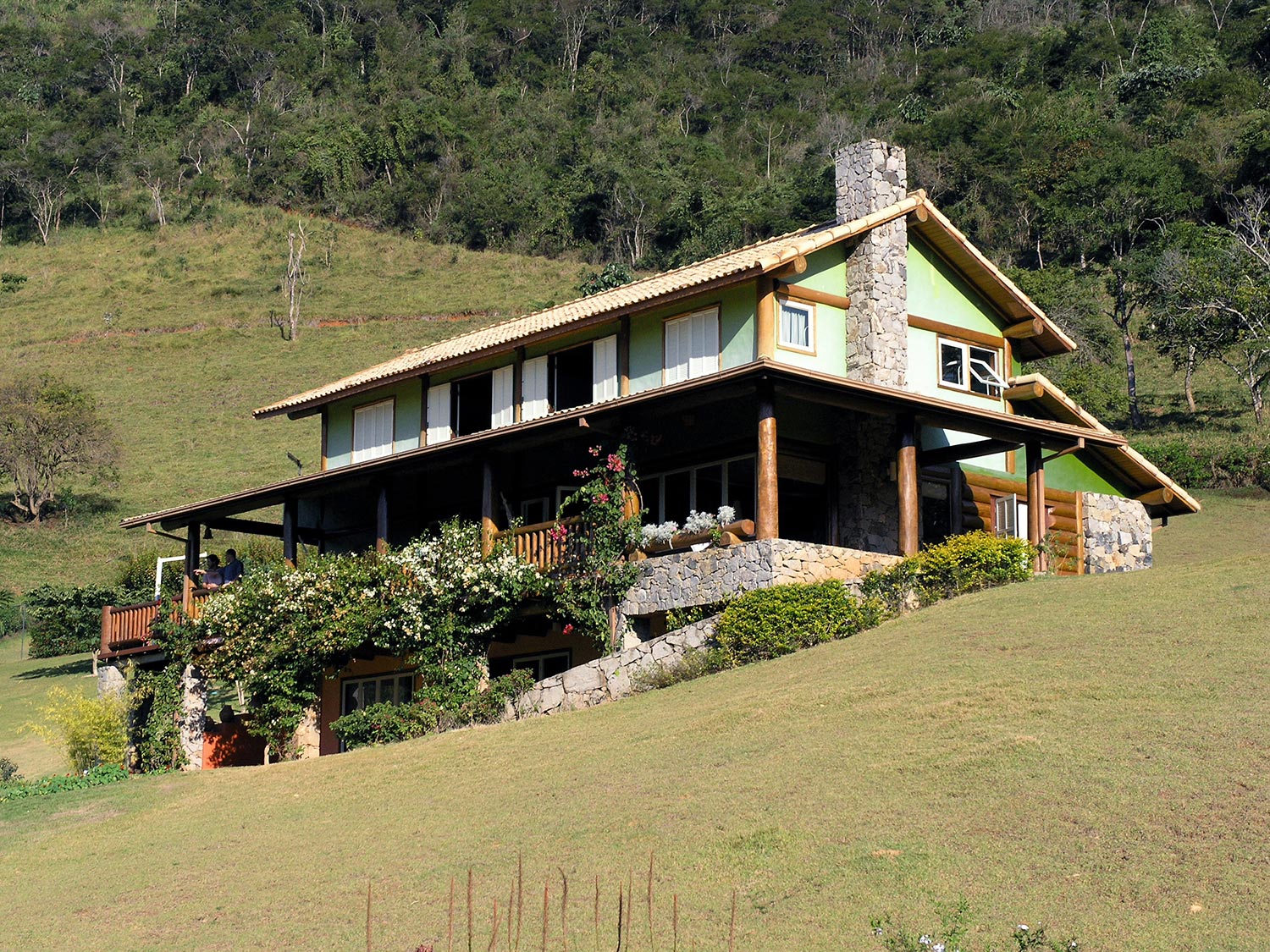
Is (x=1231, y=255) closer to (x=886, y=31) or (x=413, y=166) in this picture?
(x=413, y=166)

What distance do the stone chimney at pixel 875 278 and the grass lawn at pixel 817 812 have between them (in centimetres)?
679

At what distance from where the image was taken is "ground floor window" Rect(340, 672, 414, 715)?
102 ft

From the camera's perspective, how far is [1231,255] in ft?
186

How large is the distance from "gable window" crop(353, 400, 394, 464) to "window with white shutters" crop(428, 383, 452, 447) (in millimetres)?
1357

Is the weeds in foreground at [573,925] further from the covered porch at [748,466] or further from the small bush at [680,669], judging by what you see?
the covered porch at [748,466]

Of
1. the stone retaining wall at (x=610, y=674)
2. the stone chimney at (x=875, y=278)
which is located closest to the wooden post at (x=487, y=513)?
the stone retaining wall at (x=610, y=674)

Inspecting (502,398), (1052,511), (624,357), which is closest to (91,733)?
(502,398)

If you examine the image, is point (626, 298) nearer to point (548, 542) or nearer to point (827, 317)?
point (827, 317)

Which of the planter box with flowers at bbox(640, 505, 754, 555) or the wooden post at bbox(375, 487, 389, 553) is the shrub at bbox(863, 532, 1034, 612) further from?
the wooden post at bbox(375, 487, 389, 553)

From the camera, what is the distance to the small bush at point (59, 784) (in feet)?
80.8

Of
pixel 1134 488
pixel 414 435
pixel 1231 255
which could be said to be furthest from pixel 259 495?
pixel 1231 255

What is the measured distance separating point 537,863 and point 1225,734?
255 inches

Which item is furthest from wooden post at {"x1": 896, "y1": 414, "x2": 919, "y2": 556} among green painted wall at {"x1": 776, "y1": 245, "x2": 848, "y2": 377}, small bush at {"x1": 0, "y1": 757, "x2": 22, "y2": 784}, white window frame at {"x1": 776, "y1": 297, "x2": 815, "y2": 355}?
small bush at {"x1": 0, "y1": 757, "x2": 22, "y2": 784}

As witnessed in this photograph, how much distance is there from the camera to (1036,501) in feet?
90.9
